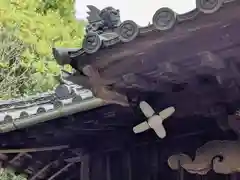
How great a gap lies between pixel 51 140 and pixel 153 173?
80cm

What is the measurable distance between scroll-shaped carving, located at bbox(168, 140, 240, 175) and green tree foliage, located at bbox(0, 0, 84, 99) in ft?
32.8

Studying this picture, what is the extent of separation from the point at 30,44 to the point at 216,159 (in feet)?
36.7

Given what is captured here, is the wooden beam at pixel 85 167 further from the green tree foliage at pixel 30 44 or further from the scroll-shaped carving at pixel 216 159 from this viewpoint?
the green tree foliage at pixel 30 44

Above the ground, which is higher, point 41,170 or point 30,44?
point 41,170

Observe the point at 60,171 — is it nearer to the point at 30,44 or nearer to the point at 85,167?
the point at 85,167

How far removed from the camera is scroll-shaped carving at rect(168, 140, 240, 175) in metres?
3.54

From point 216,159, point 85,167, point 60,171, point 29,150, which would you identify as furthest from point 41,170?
point 216,159

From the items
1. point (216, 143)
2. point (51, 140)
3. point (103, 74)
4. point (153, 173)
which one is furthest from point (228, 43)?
point (51, 140)

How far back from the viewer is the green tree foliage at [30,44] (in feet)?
45.4

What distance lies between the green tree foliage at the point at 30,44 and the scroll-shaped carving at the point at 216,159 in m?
9.99

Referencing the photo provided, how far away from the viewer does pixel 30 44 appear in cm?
1434

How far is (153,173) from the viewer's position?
13.8 feet

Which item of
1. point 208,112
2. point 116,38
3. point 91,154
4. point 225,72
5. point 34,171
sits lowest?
point 34,171

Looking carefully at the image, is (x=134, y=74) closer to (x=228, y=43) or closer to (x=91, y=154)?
(x=228, y=43)
